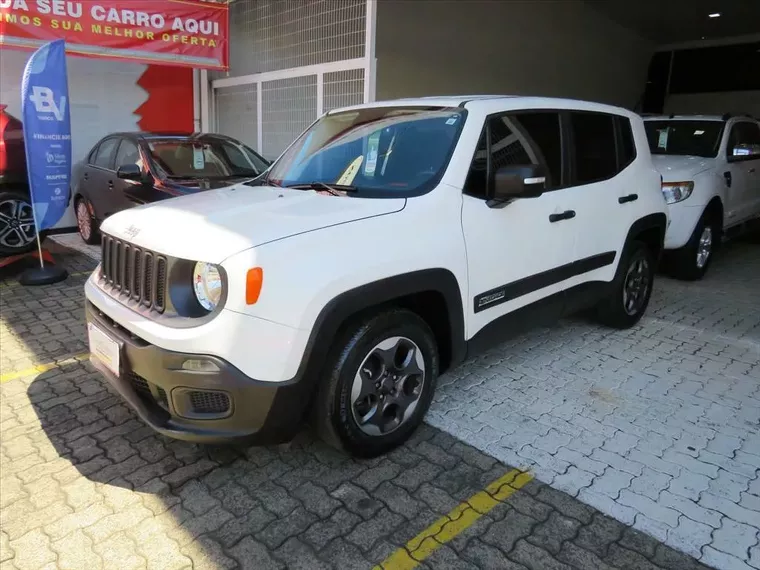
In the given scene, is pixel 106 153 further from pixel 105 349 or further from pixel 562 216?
pixel 562 216

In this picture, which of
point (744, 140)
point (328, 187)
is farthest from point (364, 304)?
point (744, 140)

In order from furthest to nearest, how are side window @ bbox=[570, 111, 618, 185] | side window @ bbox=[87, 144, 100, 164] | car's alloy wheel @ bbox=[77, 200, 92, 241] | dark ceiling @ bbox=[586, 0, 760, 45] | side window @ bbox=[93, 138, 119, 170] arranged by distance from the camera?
dark ceiling @ bbox=[586, 0, 760, 45], car's alloy wheel @ bbox=[77, 200, 92, 241], side window @ bbox=[87, 144, 100, 164], side window @ bbox=[93, 138, 119, 170], side window @ bbox=[570, 111, 618, 185]

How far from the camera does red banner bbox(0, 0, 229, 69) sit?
7.70m

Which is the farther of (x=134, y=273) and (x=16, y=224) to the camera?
(x=16, y=224)

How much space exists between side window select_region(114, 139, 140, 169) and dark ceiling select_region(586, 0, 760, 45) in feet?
30.9

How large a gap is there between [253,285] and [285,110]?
309 inches

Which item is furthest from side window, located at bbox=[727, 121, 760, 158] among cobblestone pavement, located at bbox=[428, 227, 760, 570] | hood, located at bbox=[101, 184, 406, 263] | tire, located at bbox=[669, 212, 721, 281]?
hood, located at bbox=[101, 184, 406, 263]

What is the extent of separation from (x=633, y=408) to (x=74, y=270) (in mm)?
6268

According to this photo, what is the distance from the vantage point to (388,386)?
2943 millimetres

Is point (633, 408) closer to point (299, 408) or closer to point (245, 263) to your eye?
point (299, 408)

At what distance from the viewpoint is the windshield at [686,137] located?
22.8 feet

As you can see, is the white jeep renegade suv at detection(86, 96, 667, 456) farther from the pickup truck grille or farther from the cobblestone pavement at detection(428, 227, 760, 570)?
the cobblestone pavement at detection(428, 227, 760, 570)

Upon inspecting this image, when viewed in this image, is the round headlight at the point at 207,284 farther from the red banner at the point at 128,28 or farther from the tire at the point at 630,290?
the red banner at the point at 128,28

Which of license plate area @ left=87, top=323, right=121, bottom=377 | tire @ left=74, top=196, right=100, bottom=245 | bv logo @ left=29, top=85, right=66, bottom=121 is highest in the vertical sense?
bv logo @ left=29, top=85, right=66, bottom=121
